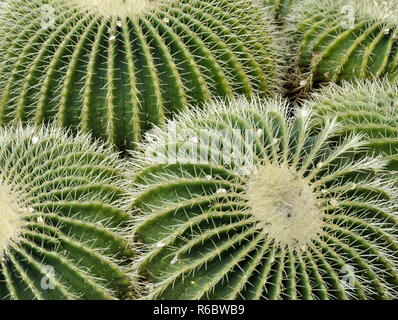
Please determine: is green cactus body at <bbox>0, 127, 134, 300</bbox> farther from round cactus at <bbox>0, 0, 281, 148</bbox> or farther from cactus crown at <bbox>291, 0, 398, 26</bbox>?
cactus crown at <bbox>291, 0, 398, 26</bbox>

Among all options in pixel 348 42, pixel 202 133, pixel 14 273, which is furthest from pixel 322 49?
pixel 14 273

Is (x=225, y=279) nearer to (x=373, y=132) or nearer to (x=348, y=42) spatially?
(x=373, y=132)

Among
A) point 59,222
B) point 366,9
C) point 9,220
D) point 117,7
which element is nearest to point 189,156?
point 59,222

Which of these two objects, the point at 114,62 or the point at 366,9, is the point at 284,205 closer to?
the point at 114,62

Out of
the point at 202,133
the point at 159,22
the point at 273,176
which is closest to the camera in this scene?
the point at 273,176

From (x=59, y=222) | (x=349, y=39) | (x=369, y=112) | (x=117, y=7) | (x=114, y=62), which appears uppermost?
(x=117, y=7)

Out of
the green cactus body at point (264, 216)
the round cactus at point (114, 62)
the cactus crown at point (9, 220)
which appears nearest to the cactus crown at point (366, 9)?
the round cactus at point (114, 62)

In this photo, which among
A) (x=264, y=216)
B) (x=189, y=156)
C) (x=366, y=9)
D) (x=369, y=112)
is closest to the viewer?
(x=264, y=216)
